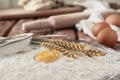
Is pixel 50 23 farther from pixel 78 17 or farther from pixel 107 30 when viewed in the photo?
pixel 107 30

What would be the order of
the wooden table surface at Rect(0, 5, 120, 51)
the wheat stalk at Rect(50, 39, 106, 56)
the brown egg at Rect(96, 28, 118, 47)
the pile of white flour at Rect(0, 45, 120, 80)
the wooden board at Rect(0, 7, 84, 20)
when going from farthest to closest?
the wooden board at Rect(0, 7, 84, 20)
the wooden table surface at Rect(0, 5, 120, 51)
the brown egg at Rect(96, 28, 118, 47)
the wheat stalk at Rect(50, 39, 106, 56)
the pile of white flour at Rect(0, 45, 120, 80)

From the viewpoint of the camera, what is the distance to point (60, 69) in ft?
1.75

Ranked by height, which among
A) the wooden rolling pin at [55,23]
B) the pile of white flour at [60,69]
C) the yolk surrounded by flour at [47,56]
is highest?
the wooden rolling pin at [55,23]

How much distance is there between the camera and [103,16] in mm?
1141

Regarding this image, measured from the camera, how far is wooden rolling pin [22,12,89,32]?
3.38ft

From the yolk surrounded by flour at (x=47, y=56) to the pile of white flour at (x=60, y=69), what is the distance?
0.04 ft

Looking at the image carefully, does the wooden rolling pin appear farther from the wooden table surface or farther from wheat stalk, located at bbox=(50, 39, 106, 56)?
wheat stalk, located at bbox=(50, 39, 106, 56)

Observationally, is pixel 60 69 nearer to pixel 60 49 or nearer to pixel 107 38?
pixel 60 49

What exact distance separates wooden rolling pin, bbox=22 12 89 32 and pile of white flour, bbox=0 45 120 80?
434 millimetres

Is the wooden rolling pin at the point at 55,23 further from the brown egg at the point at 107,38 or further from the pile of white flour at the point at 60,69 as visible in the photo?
the pile of white flour at the point at 60,69

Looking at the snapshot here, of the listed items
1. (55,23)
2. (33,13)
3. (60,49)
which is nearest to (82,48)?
(60,49)

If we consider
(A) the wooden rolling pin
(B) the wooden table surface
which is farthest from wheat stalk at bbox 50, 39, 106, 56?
(A) the wooden rolling pin

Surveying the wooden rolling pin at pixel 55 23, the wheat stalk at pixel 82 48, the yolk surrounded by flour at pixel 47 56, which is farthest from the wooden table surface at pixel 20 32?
the yolk surrounded by flour at pixel 47 56

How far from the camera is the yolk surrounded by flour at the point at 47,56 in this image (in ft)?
1.89
